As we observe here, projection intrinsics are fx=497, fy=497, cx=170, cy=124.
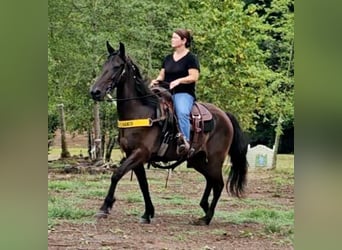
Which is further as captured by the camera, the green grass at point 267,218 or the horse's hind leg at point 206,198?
the horse's hind leg at point 206,198

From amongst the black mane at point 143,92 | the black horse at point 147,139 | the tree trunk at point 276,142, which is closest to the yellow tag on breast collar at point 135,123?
the black horse at point 147,139

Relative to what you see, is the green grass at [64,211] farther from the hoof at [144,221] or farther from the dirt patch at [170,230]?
the hoof at [144,221]

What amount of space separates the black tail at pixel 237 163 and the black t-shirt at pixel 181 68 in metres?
0.50

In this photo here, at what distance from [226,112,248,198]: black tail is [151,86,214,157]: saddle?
244 mm

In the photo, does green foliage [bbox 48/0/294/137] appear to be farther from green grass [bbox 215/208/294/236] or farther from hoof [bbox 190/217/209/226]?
hoof [bbox 190/217/209/226]

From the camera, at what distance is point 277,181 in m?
3.40

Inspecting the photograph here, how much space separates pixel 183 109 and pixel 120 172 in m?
0.51

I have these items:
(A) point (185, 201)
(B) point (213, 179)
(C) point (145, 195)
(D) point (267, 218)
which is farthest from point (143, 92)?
(D) point (267, 218)

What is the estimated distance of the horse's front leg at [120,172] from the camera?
2793mm

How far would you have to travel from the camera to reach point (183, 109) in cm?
289

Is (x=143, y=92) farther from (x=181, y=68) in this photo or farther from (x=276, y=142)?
(x=276, y=142)
